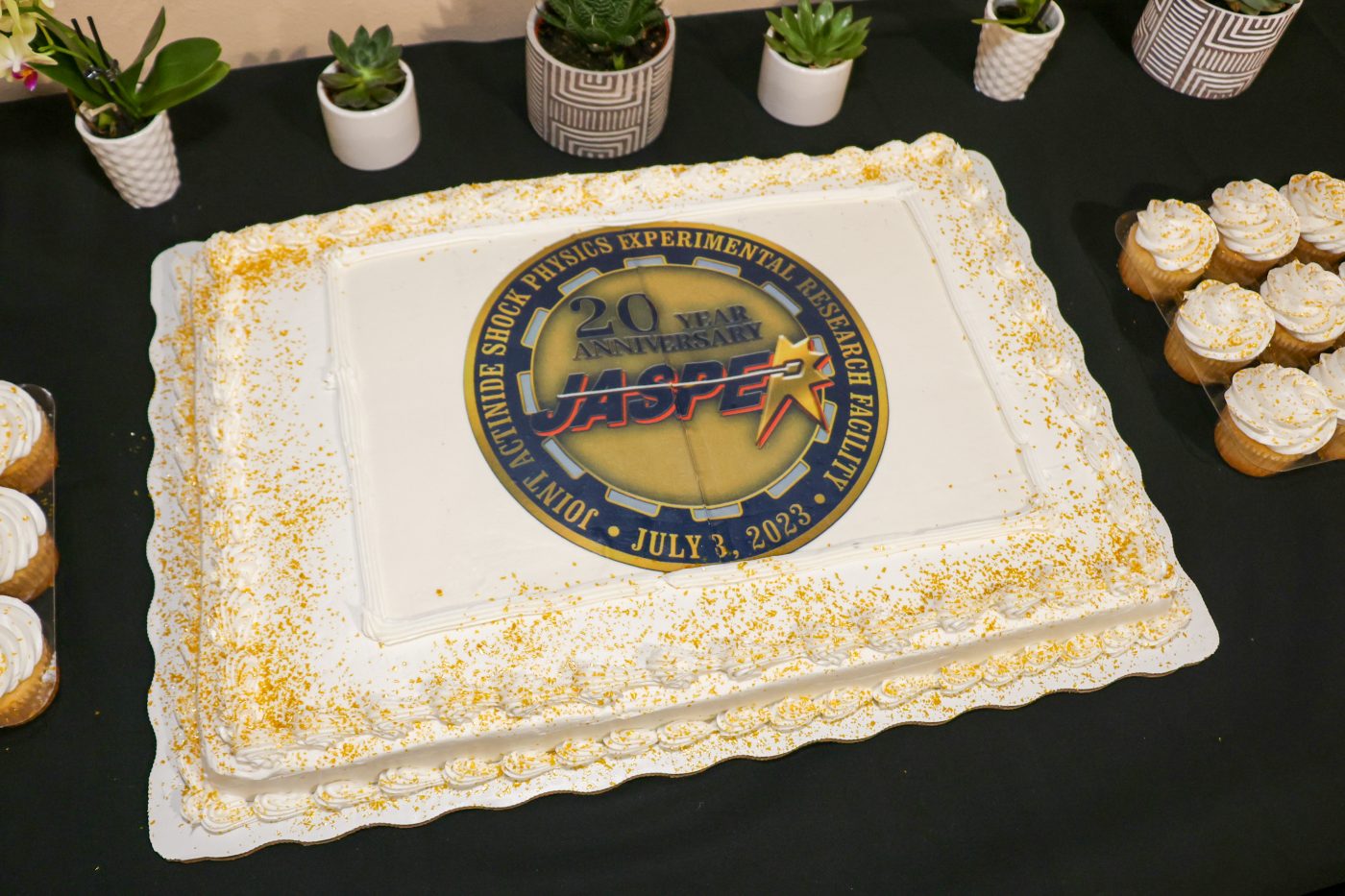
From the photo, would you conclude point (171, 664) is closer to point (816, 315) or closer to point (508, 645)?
point (508, 645)

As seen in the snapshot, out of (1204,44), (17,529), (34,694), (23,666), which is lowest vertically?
(34,694)

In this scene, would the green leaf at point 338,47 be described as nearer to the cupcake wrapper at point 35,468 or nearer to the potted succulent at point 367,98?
the potted succulent at point 367,98

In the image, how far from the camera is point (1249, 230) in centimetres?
304

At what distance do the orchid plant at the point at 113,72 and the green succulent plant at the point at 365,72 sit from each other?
285 mm

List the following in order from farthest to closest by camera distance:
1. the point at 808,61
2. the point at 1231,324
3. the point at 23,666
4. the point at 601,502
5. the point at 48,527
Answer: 1. the point at 808,61
2. the point at 1231,324
3. the point at 48,527
4. the point at 601,502
5. the point at 23,666

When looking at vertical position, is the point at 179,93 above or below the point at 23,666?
above

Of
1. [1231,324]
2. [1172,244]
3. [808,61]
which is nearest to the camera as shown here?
[1231,324]

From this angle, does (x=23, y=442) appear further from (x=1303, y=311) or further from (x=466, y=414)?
(x=1303, y=311)

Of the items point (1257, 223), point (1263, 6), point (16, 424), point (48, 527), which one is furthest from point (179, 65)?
point (1263, 6)

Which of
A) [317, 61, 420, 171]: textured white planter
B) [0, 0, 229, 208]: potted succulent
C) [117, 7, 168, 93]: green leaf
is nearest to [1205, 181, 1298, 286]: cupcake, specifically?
[317, 61, 420, 171]: textured white planter

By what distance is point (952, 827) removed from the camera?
252 centimetres

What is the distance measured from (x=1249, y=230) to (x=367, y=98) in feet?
7.82

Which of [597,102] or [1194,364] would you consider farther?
[597,102]

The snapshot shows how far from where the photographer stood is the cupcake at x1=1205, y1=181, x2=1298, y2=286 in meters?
3.04
